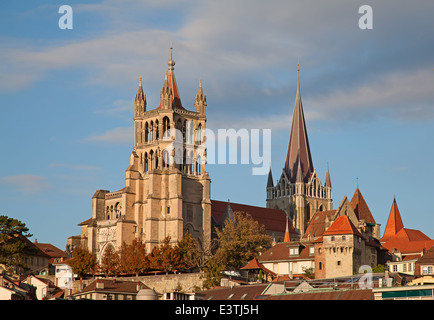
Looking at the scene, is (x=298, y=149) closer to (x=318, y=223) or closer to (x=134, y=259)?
(x=318, y=223)

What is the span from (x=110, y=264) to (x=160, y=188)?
44.3 feet

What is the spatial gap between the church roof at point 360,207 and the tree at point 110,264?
135ft

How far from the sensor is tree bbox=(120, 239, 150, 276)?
395 feet

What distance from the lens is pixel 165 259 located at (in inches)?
4724

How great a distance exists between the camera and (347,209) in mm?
142750

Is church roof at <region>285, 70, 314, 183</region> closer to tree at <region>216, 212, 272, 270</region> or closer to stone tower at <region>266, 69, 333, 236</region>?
stone tower at <region>266, 69, 333, 236</region>

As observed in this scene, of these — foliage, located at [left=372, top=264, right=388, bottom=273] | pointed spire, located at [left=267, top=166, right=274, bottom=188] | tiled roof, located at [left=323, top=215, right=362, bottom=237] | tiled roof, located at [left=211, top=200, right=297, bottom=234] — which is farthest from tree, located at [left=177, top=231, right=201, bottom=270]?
pointed spire, located at [left=267, top=166, right=274, bottom=188]

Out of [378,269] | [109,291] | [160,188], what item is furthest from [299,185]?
[109,291]

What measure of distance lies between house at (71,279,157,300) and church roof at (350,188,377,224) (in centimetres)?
5149

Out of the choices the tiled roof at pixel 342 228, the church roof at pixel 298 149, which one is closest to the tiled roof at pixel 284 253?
the tiled roof at pixel 342 228
